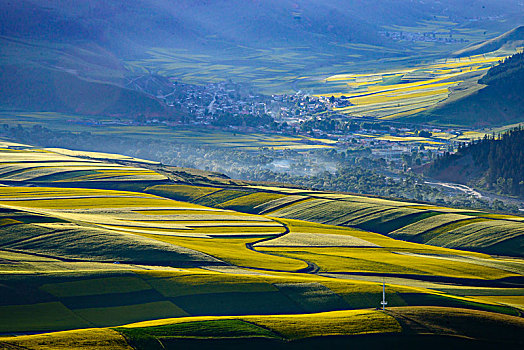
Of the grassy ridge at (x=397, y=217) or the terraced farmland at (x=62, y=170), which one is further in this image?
the terraced farmland at (x=62, y=170)

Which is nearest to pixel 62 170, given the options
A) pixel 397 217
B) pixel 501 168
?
pixel 397 217

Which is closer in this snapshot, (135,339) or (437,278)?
(135,339)

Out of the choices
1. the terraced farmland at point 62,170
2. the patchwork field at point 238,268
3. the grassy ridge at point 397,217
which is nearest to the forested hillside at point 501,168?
the grassy ridge at point 397,217

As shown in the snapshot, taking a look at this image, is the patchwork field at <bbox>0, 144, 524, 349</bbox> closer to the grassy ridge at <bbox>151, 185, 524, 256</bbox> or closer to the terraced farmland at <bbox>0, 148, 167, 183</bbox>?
the grassy ridge at <bbox>151, 185, 524, 256</bbox>

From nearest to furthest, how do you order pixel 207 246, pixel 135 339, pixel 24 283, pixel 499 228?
pixel 135 339
pixel 24 283
pixel 207 246
pixel 499 228

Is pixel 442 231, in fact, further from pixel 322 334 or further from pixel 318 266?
pixel 322 334

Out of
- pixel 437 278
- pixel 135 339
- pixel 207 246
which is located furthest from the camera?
pixel 207 246

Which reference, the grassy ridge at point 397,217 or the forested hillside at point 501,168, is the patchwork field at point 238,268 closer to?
the grassy ridge at point 397,217

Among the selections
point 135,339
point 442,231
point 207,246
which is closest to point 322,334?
point 135,339
